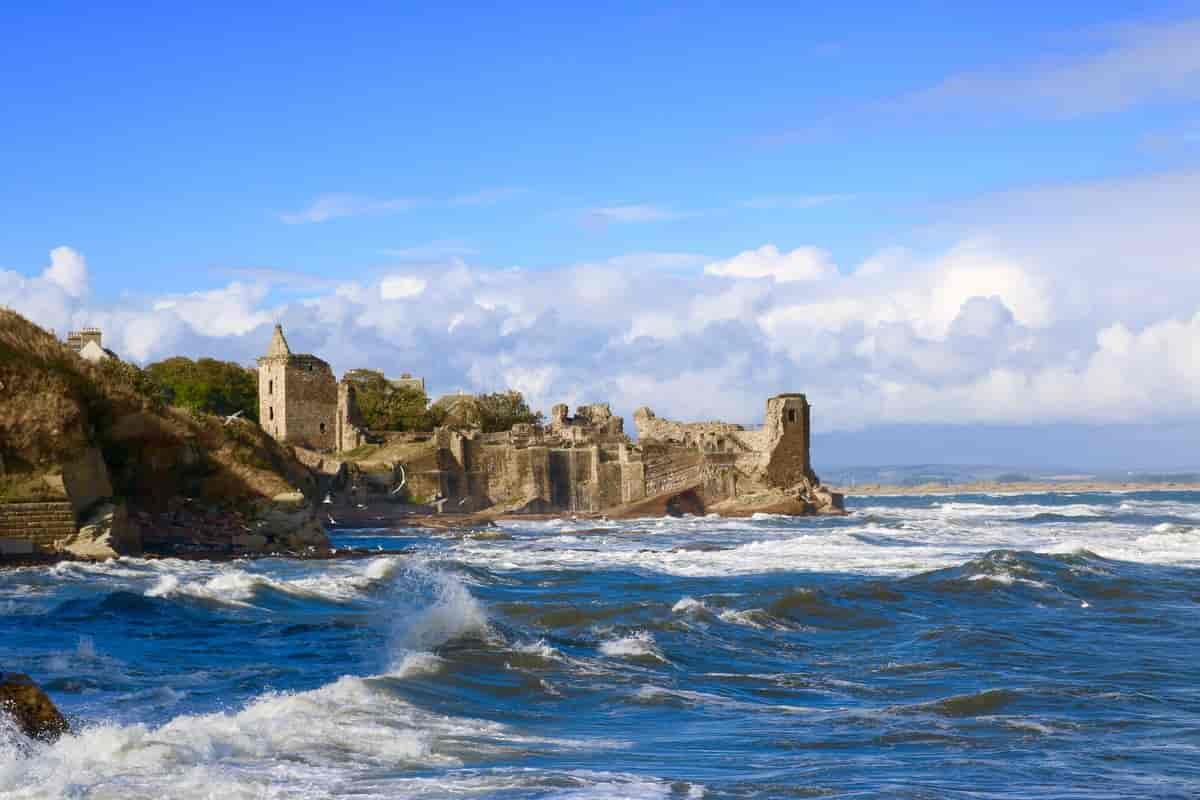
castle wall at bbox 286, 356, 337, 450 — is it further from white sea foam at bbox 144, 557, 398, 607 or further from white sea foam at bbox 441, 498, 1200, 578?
white sea foam at bbox 144, 557, 398, 607

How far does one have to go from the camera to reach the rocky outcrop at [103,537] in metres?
25.4

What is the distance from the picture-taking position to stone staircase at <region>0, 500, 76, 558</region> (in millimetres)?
24547

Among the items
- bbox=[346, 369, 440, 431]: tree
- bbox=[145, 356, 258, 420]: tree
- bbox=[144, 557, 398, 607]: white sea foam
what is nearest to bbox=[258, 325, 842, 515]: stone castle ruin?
bbox=[145, 356, 258, 420]: tree

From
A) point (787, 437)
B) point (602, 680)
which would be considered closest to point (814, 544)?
point (787, 437)

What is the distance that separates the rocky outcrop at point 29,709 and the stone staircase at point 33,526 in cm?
1545

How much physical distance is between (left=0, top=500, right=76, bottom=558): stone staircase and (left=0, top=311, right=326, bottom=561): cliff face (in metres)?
0.20

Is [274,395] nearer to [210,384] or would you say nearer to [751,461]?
[210,384]

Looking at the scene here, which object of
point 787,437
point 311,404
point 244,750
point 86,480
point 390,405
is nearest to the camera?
point 244,750

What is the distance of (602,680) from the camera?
15.3 meters

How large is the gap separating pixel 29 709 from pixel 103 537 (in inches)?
665

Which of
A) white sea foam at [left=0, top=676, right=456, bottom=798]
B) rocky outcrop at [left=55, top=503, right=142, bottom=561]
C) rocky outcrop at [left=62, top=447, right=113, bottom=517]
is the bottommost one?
white sea foam at [left=0, top=676, right=456, bottom=798]

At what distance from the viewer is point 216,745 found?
10.7 m

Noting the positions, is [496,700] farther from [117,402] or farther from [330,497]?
[330,497]

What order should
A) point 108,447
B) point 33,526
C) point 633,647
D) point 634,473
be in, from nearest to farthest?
1. point 633,647
2. point 33,526
3. point 108,447
4. point 634,473
